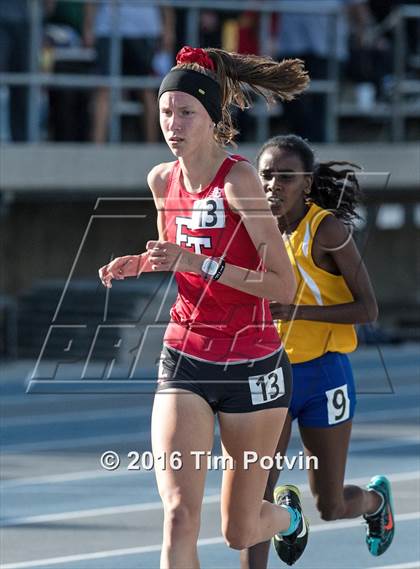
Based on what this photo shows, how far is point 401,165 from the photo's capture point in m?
18.0

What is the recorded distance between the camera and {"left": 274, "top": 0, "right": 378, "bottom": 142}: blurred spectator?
16.8 meters

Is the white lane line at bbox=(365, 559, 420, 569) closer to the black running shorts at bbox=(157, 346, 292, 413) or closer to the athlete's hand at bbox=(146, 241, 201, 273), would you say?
the black running shorts at bbox=(157, 346, 292, 413)

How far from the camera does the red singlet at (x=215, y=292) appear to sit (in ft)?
16.9

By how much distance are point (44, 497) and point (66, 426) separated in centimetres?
346

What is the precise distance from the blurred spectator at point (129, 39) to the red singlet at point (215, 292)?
10.9 m

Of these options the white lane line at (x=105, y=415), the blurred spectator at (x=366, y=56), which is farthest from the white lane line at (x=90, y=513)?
the blurred spectator at (x=366, y=56)

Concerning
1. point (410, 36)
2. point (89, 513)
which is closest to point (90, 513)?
point (89, 513)

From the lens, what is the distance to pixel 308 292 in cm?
629

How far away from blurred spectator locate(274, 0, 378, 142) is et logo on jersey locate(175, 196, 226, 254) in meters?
11.6

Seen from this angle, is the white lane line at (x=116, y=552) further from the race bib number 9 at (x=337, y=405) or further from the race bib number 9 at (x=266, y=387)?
the race bib number 9 at (x=266, y=387)

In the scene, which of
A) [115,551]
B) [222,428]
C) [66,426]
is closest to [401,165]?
[66,426]

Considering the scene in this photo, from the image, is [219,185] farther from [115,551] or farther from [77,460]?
[77,460]

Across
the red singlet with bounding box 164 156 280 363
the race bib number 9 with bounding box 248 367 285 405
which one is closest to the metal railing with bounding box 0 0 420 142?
the red singlet with bounding box 164 156 280 363

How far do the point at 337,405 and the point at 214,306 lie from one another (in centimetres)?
134
